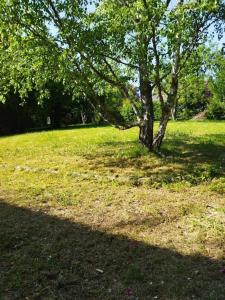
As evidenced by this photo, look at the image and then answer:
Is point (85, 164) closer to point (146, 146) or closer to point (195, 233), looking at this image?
point (146, 146)

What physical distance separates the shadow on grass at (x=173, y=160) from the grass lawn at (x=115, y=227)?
0.03 m

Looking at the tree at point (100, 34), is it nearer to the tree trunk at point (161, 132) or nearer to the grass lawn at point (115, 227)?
the tree trunk at point (161, 132)

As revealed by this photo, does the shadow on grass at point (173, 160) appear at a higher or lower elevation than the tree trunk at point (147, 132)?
lower

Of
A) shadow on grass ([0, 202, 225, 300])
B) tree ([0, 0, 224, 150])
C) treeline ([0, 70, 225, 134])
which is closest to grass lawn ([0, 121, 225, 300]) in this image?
shadow on grass ([0, 202, 225, 300])

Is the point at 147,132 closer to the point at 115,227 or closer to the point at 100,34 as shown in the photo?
the point at 100,34

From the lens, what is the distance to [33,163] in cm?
1170

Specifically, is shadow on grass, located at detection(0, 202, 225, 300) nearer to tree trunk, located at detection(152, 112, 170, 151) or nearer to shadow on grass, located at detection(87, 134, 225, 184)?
shadow on grass, located at detection(87, 134, 225, 184)

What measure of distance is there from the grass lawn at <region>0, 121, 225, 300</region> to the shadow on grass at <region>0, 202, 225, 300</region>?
12mm

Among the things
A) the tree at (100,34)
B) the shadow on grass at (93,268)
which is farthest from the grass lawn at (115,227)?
the tree at (100,34)

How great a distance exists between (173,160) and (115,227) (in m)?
4.81

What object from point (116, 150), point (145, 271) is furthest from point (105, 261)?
point (116, 150)

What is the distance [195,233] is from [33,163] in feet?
21.8

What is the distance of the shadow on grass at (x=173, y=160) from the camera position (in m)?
9.48

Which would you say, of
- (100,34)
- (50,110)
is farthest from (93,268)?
(50,110)
